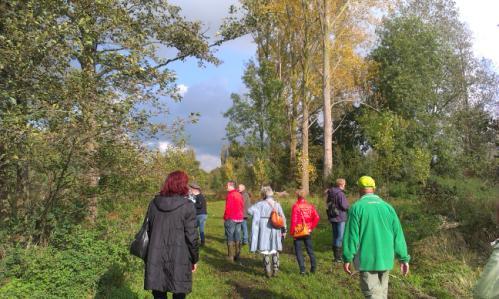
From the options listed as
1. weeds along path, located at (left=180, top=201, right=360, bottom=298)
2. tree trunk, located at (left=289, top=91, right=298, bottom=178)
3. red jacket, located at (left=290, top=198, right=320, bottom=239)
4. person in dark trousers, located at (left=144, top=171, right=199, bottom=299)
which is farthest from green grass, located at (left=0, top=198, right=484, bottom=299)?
tree trunk, located at (left=289, top=91, right=298, bottom=178)

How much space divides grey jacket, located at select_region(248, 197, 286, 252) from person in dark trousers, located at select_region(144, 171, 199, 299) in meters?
4.00

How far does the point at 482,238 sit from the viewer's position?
1115 centimetres

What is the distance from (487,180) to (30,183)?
12.3 meters

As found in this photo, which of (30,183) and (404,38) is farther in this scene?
(404,38)

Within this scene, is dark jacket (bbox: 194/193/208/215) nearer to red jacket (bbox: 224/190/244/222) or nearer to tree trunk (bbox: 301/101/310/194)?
red jacket (bbox: 224/190/244/222)

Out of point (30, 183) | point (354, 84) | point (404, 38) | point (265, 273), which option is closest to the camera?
point (30, 183)

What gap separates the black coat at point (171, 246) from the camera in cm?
561

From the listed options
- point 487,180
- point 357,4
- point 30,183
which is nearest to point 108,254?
point 30,183

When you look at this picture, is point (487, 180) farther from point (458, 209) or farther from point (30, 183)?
point (30, 183)

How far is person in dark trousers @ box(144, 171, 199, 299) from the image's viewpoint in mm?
5617

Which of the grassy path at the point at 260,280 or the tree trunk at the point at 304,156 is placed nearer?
the grassy path at the point at 260,280

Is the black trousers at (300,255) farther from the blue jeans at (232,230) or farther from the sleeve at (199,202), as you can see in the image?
the sleeve at (199,202)

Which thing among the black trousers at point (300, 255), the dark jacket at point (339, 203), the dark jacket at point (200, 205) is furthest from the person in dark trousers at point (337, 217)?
the dark jacket at point (200, 205)

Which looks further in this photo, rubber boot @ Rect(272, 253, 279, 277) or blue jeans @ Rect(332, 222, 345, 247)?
blue jeans @ Rect(332, 222, 345, 247)
